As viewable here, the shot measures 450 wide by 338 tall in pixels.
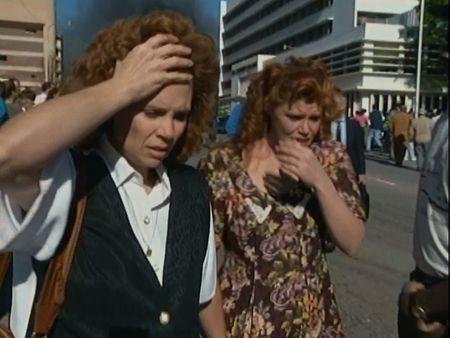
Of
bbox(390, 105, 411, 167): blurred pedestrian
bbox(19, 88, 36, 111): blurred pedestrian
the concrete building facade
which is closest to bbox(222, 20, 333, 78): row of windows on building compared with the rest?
the concrete building facade

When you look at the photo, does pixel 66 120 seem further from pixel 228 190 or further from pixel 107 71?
pixel 228 190

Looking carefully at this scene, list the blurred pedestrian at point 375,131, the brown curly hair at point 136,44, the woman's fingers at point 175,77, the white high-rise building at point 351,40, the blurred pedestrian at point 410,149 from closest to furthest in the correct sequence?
the woman's fingers at point 175,77 → the brown curly hair at point 136,44 → the blurred pedestrian at point 410,149 → the blurred pedestrian at point 375,131 → the white high-rise building at point 351,40

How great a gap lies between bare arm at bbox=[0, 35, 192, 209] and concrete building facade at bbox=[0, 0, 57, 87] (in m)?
24.1

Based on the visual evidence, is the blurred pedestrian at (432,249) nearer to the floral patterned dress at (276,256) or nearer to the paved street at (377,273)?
the floral patterned dress at (276,256)

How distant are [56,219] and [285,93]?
1.16m

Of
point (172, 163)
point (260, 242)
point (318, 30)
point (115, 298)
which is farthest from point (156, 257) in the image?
point (318, 30)

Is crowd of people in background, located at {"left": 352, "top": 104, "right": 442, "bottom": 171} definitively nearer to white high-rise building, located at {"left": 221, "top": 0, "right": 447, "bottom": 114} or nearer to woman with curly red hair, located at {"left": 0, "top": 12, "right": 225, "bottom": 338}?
A: white high-rise building, located at {"left": 221, "top": 0, "right": 447, "bottom": 114}

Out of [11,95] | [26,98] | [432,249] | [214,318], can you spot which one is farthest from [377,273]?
[26,98]

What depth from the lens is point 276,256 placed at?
2.77 meters

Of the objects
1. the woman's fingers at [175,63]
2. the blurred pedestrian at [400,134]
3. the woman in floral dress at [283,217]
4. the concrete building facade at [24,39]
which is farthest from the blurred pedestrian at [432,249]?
the concrete building facade at [24,39]

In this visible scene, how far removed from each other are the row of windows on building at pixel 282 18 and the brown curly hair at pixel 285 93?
8025 cm

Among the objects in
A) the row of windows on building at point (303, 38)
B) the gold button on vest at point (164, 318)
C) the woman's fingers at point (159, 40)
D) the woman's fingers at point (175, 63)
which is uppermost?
the row of windows on building at point (303, 38)

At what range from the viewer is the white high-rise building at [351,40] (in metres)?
58.2

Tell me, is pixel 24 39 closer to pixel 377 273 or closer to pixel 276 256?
pixel 377 273
